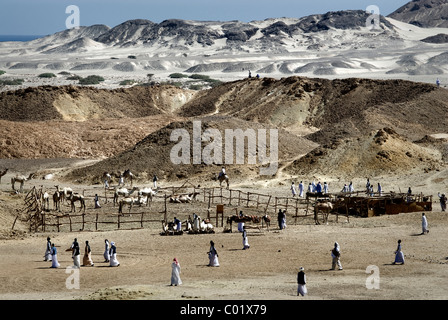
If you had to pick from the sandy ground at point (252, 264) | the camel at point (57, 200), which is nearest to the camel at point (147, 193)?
the camel at point (57, 200)

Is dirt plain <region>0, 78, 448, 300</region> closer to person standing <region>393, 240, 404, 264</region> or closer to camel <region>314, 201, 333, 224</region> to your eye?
person standing <region>393, 240, 404, 264</region>

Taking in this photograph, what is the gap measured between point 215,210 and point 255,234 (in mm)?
6664

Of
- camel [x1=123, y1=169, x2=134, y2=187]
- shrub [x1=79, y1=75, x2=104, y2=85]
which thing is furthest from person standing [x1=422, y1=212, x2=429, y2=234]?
shrub [x1=79, y1=75, x2=104, y2=85]

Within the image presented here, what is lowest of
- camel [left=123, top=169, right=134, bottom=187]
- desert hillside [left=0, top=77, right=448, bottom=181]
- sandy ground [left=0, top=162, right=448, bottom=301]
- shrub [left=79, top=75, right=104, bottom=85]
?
sandy ground [left=0, top=162, right=448, bottom=301]

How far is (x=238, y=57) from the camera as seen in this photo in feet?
636

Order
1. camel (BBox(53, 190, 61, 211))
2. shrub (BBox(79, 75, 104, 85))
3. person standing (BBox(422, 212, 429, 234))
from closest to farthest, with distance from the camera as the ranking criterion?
person standing (BBox(422, 212, 429, 234)) < camel (BBox(53, 190, 61, 211)) < shrub (BBox(79, 75, 104, 85))

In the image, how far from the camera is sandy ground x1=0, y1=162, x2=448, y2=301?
22719 mm

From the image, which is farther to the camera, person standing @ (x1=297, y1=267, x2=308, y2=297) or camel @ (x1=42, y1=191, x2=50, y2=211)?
camel @ (x1=42, y1=191, x2=50, y2=211)

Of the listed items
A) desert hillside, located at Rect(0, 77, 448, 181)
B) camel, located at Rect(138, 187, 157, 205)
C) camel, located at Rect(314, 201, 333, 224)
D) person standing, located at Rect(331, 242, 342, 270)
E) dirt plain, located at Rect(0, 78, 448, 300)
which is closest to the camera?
dirt plain, located at Rect(0, 78, 448, 300)

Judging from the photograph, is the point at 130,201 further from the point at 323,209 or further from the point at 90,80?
the point at 90,80

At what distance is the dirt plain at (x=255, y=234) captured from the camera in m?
23.8

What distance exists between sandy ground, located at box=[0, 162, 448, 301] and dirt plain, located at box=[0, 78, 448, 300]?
0.05m

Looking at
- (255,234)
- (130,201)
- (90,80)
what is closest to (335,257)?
(255,234)
